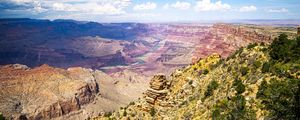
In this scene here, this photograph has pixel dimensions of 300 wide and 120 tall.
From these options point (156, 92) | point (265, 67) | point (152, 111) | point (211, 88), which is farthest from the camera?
point (156, 92)

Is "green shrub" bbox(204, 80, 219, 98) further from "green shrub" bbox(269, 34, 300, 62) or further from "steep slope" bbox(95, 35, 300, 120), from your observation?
"green shrub" bbox(269, 34, 300, 62)

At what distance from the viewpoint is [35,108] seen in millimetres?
157875

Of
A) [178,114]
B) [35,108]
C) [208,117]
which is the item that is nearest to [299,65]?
[208,117]

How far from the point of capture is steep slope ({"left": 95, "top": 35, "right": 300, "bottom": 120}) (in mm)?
30406

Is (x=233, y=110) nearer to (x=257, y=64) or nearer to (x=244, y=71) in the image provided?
(x=244, y=71)

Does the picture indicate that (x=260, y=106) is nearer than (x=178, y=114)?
Yes

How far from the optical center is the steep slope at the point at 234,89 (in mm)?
30406

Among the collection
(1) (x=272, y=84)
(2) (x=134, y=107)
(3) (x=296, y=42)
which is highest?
(3) (x=296, y=42)

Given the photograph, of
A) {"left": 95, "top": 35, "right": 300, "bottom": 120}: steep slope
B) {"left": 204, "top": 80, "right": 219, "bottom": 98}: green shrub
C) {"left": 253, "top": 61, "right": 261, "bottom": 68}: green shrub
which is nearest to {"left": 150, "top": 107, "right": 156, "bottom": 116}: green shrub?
{"left": 95, "top": 35, "right": 300, "bottom": 120}: steep slope

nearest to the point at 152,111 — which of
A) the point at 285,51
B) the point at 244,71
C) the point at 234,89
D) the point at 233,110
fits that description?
the point at 234,89

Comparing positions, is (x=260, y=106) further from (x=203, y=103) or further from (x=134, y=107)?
(x=134, y=107)

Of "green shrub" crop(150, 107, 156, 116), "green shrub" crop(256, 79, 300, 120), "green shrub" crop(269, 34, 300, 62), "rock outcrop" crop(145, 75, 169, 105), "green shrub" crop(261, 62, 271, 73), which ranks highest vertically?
"green shrub" crop(269, 34, 300, 62)

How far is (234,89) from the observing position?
3581 centimetres

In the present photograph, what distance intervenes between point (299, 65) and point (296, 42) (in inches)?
172
